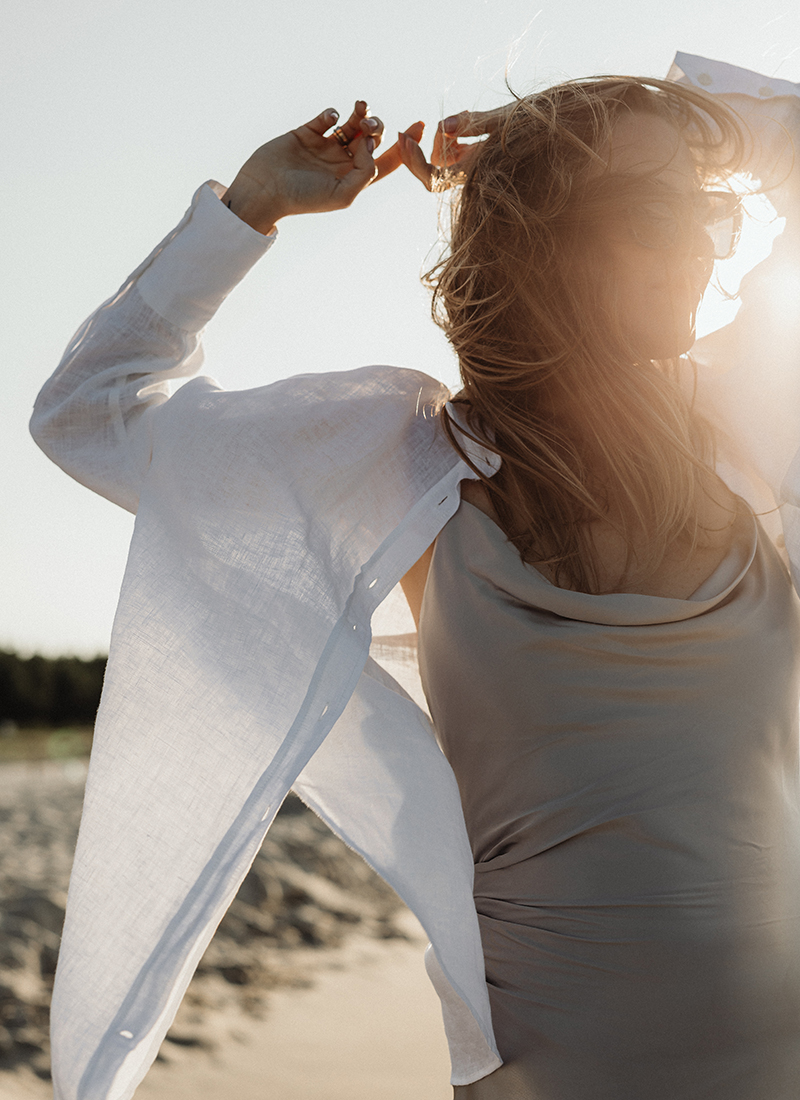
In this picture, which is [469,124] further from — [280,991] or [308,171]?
[280,991]

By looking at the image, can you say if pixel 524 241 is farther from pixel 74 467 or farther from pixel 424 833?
pixel 424 833

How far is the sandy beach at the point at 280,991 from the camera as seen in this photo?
4074 millimetres

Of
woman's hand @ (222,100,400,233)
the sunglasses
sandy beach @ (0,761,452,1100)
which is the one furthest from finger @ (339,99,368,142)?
sandy beach @ (0,761,452,1100)

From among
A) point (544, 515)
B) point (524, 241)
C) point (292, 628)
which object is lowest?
point (292, 628)

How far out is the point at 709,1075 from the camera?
112 cm

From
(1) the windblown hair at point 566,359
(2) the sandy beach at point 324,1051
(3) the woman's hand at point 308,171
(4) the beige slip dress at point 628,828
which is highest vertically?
(3) the woman's hand at point 308,171

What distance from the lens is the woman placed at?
1169 millimetres

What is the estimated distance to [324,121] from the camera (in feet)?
4.89

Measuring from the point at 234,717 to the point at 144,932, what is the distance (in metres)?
0.31

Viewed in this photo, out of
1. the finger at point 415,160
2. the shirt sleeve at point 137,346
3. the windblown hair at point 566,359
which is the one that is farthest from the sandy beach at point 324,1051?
the finger at point 415,160

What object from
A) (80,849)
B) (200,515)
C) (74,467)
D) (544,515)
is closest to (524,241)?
(544,515)

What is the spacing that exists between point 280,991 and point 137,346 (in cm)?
454

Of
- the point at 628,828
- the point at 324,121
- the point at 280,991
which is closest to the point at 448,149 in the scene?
the point at 324,121

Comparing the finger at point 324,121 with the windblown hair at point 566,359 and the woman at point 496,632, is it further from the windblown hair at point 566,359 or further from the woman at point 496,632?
the windblown hair at point 566,359
